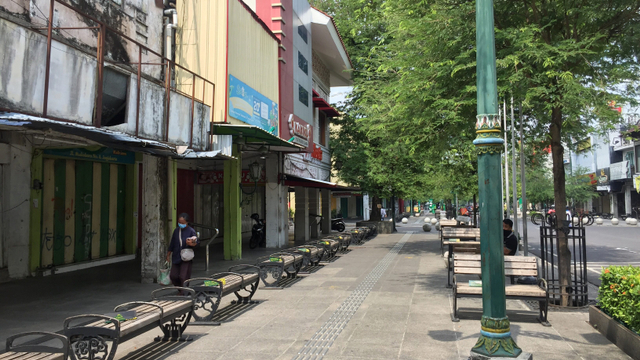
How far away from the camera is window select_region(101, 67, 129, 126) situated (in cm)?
898

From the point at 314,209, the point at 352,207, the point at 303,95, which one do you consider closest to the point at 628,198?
the point at 352,207

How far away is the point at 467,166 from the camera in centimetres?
1953

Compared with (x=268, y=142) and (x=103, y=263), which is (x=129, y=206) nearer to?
(x=103, y=263)

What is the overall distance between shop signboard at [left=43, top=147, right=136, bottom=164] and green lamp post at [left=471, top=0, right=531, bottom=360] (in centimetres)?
993

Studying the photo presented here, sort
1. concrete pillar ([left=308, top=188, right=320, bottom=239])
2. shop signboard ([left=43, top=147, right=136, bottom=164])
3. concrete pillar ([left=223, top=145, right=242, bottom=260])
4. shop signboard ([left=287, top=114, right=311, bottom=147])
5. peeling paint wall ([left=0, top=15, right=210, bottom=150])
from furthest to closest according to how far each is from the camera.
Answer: concrete pillar ([left=308, top=188, right=320, bottom=239])
shop signboard ([left=287, top=114, right=311, bottom=147])
concrete pillar ([left=223, top=145, right=242, bottom=260])
shop signboard ([left=43, top=147, right=136, bottom=164])
peeling paint wall ([left=0, top=15, right=210, bottom=150])

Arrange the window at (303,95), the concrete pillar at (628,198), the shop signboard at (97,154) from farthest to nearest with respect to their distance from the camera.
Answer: the concrete pillar at (628,198) → the window at (303,95) → the shop signboard at (97,154)

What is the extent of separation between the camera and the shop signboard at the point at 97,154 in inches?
479

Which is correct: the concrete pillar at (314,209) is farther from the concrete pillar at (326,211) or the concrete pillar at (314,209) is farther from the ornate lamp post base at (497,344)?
the ornate lamp post base at (497,344)

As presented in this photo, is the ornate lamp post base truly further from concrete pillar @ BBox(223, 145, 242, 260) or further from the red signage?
the red signage

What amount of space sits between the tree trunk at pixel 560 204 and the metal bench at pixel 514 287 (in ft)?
1.96

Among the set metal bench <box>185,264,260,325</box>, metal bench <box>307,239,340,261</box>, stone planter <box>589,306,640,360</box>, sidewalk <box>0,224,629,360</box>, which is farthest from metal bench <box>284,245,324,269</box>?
stone planter <box>589,306,640,360</box>

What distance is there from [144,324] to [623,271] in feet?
20.4

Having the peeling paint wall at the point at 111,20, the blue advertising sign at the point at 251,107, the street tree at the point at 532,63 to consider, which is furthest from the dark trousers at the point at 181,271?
the blue advertising sign at the point at 251,107

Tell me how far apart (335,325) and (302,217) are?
16.1 meters
